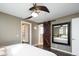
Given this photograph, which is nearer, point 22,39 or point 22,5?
point 22,5

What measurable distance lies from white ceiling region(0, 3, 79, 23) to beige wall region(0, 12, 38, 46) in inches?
2.9

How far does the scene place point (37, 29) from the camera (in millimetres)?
1252

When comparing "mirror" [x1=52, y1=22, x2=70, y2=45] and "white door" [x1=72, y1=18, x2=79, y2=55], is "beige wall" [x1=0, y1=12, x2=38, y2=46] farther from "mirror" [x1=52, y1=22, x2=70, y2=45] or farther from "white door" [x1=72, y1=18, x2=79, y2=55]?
"white door" [x1=72, y1=18, x2=79, y2=55]

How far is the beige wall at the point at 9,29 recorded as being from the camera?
1.05 m

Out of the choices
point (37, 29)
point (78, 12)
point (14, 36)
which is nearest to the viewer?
point (78, 12)

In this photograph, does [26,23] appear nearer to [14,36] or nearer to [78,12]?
[14,36]

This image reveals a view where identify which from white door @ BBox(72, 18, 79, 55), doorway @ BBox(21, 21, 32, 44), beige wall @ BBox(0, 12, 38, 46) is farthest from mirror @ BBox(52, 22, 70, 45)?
beige wall @ BBox(0, 12, 38, 46)

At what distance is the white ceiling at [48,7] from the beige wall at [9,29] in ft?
0.25

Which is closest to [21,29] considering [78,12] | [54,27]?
[54,27]

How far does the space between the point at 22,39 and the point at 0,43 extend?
0.93 feet

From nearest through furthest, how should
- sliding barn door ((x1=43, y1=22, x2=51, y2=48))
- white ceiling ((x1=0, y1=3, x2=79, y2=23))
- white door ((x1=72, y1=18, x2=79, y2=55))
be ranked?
white ceiling ((x1=0, y1=3, x2=79, y2=23)), white door ((x1=72, y1=18, x2=79, y2=55)), sliding barn door ((x1=43, y1=22, x2=51, y2=48))

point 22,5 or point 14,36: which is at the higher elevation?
point 22,5

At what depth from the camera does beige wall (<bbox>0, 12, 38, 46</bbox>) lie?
1.05 metres

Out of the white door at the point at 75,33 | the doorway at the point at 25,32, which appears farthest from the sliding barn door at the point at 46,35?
the white door at the point at 75,33
